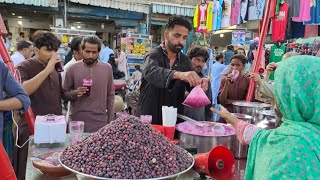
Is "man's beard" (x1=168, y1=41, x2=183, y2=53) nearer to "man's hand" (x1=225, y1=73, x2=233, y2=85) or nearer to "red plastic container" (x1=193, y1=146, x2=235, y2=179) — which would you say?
"red plastic container" (x1=193, y1=146, x2=235, y2=179)

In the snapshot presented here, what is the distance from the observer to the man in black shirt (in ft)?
8.18

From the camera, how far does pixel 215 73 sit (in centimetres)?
688

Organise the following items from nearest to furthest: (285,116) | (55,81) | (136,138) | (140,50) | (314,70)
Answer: (314,70)
(285,116)
(136,138)
(55,81)
(140,50)

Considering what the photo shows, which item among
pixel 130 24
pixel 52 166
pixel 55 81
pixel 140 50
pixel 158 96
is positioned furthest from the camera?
pixel 130 24

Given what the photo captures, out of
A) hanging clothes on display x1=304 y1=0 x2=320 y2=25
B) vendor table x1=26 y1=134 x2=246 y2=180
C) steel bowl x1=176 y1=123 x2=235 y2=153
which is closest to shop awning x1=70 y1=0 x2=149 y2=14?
hanging clothes on display x1=304 y1=0 x2=320 y2=25

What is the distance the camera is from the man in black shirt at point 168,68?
8.18 feet

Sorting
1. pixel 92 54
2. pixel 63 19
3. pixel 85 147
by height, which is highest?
pixel 63 19

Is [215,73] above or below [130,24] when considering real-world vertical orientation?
below

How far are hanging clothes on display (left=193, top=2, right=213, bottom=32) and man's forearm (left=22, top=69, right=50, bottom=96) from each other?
6640 millimetres

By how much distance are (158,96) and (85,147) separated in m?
1.19

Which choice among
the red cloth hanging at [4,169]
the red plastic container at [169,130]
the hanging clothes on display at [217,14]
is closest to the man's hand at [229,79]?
the red plastic container at [169,130]

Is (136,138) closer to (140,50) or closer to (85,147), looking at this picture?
(85,147)

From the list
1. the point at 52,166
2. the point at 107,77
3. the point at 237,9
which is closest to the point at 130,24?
the point at 237,9

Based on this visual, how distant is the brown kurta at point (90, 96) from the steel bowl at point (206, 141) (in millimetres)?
1266
